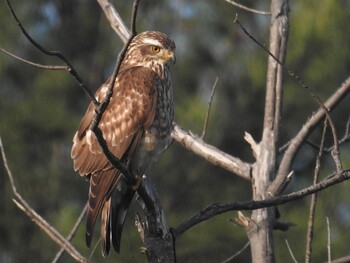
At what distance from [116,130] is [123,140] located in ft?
0.23

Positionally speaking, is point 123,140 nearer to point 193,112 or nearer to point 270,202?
point 270,202

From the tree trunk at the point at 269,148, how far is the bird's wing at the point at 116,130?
0.48 m

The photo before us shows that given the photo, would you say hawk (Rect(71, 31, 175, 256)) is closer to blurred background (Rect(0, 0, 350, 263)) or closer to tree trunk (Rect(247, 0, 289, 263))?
tree trunk (Rect(247, 0, 289, 263))

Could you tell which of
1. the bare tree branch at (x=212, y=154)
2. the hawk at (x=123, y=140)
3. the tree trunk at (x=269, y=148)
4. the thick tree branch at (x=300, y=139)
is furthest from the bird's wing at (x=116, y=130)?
the thick tree branch at (x=300, y=139)

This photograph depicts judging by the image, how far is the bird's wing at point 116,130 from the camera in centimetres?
418

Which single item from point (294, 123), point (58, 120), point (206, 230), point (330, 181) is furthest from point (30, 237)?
point (330, 181)

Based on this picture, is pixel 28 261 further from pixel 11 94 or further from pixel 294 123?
pixel 294 123

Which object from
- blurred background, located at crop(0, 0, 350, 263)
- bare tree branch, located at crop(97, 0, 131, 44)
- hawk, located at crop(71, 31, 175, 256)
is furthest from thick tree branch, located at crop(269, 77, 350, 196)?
blurred background, located at crop(0, 0, 350, 263)

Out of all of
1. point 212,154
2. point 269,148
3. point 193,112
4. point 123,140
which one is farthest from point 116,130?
point 193,112

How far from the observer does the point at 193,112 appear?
8.95m

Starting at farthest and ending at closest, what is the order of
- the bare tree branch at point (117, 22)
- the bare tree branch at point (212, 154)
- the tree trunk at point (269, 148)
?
1. the bare tree branch at point (117, 22)
2. the bare tree branch at point (212, 154)
3. the tree trunk at point (269, 148)

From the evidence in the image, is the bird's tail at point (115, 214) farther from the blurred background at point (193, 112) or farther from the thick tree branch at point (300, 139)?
the blurred background at point (193, 112)

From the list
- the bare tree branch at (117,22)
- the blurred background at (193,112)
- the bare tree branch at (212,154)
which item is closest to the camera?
the bare tree branch at (212,154)

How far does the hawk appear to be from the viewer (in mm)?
4203
